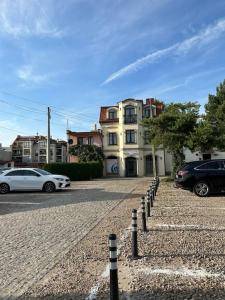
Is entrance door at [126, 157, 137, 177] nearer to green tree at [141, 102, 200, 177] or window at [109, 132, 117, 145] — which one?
window at [109, 132, 117, 145]

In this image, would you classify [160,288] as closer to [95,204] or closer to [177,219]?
[177,219]

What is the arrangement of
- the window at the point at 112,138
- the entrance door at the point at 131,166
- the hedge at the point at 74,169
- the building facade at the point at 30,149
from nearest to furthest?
the hedge at the point at 74,169 < the entrance door at the point at 131,166 < the window at the point at 112,138 < the building facade at the point at 30,149

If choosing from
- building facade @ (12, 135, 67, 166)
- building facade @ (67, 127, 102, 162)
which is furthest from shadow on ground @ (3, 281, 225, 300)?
building facade @ (12, 135, 67, 166)

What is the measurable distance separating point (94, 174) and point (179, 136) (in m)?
18.6

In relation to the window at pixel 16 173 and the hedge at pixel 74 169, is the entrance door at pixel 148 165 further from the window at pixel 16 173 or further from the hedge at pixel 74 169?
the window at pixel 16 173

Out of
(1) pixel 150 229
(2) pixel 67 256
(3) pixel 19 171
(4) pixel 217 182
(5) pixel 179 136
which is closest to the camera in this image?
(2) pixel 67 256

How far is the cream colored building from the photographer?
55406mm

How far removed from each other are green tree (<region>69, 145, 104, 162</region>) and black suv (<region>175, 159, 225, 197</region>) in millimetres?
35820

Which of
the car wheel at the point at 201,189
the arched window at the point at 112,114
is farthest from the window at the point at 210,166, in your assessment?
the arched window at the point at 112,114

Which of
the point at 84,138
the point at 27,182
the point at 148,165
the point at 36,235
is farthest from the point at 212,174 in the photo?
the point at 84,138

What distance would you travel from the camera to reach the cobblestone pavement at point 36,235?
650 cm

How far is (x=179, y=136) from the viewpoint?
3020 cm

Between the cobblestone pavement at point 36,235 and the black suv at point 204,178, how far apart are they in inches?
174

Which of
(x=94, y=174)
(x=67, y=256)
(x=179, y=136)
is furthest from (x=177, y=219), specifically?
(x=94, y=174)
